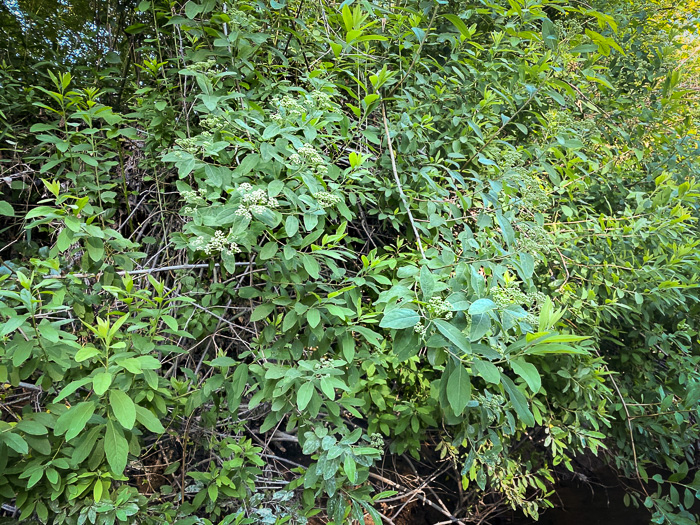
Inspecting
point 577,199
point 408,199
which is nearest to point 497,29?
point 577,199

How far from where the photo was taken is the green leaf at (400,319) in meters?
1.08

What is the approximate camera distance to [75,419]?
1.18 m

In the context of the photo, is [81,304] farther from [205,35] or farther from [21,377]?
[205,35]

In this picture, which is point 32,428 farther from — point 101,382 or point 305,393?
point 305,393

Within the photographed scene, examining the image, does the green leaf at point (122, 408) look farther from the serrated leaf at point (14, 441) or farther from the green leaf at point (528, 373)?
the green leaf at point (528, 373)

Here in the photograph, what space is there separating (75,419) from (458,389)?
107 centimetres

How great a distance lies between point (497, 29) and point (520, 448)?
9.32ft

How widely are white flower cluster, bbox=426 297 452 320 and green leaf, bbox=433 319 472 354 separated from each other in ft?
0.11

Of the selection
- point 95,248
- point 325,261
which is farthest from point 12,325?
point 325,261

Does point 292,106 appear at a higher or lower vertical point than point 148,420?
higher

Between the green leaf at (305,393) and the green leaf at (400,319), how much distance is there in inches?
14.8

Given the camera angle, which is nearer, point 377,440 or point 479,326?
point 479,326

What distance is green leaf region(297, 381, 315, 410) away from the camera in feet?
4.11

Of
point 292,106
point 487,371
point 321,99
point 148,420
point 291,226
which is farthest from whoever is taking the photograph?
point 321,99
